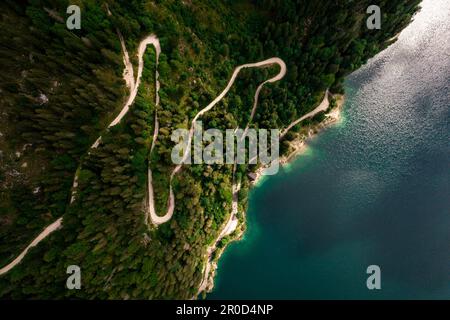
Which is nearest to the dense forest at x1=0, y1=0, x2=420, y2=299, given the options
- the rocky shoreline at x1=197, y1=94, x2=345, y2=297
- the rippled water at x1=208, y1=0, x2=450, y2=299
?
the rocky shoreline at x1=197, y1=94, x2=345, y2=297

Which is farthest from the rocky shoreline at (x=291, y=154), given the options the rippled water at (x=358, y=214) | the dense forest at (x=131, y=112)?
the dense forest at (x=131, y=112)

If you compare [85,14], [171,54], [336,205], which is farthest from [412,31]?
[85,14]

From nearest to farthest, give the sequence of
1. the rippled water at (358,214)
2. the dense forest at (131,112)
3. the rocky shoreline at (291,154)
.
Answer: the dense forest at (131,112) < the rocky shoreline at (291,154) < the rippled water at (358,214)

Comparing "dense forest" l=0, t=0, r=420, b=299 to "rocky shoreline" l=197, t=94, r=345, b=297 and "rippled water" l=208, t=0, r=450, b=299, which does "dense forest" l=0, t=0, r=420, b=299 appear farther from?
"rippled water" l=208, t=0, r=450, b=299

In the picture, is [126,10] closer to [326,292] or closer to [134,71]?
[134,71]

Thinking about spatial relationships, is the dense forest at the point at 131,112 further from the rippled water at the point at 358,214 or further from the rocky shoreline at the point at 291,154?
the rippled water at the point at 358,214

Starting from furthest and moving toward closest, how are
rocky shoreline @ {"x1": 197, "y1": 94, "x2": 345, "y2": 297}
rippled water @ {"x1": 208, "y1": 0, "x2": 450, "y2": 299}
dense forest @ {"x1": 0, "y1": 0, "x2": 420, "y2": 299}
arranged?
rippled water @ {"x1": 208, "y1": 0, "x2": 450, "y2": 299}
rocky shoreline @ {"x1": 197, "y1": 94, "x2": 345, "y2": 297}
dense forest @ {"x1": 0, "y1": 0, "x2": 420, "y2": 299}

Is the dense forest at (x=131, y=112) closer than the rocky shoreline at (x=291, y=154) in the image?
Yes
